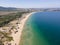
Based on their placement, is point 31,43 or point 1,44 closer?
point 1,44

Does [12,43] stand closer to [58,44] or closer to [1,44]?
[1,44]

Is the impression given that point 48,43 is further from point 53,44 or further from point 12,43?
point 12,43

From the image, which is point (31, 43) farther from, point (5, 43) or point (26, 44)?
point (5, 43)

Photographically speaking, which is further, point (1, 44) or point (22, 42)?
point (22, 42)

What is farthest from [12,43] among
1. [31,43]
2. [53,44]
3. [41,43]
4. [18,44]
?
[53,44]

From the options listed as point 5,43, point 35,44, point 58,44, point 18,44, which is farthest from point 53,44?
point 5,43

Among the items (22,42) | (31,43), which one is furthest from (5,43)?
(31,43)
